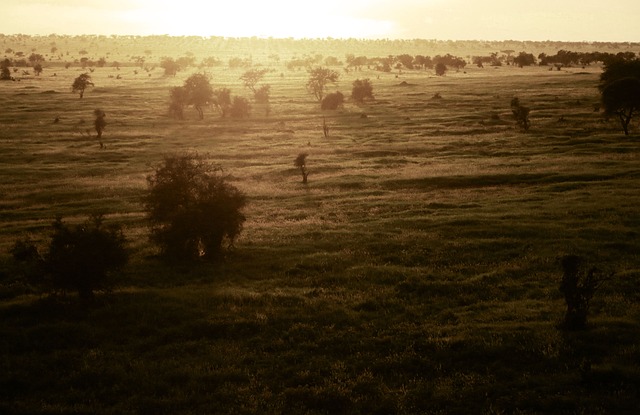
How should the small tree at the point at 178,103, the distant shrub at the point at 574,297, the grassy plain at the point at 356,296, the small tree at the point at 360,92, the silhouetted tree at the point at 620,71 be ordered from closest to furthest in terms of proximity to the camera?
the grassy plain at the point at 356,296
the distant shrub at the point at 574,297
the silhouetted tree at the point at 620,71
the small tree at the point at 178,103
the small tree at the point at 360,92

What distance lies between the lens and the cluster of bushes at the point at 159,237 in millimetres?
23094

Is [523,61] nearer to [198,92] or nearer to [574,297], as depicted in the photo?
[198,92]

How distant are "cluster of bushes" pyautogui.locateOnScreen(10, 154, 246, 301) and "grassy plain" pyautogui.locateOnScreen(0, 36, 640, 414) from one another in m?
0.97

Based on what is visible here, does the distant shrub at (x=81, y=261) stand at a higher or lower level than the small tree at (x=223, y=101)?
lower

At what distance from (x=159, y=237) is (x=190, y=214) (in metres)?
2.05

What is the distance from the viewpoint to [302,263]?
90.6 ft

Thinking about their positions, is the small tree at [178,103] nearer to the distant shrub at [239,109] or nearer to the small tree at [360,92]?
the distant shrub at [239,109]

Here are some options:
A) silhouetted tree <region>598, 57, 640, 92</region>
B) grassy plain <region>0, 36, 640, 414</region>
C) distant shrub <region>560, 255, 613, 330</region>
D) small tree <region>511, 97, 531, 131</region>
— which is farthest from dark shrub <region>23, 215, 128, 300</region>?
silhouetted tree <region>598, 57, 640, 92</region>

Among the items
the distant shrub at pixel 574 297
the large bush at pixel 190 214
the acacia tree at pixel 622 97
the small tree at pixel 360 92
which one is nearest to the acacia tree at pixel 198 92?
the small tree at pixel 360 92

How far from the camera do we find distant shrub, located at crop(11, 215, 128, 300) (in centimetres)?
2286

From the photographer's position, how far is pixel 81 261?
22984 millimetres

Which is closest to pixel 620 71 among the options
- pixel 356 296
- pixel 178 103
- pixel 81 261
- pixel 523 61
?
pixel 178 103

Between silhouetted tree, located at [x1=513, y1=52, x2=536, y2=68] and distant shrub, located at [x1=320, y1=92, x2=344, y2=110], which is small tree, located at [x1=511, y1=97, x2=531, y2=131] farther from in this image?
silhouetted tree, located at [x1=513, y1=52, x2=536, y2=68]

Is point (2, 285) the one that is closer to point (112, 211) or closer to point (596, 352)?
point (112, 211)
